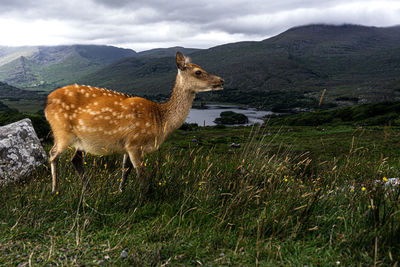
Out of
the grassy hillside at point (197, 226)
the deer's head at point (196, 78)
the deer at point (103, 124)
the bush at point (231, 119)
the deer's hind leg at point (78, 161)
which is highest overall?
the deer's head at point (196, 78)

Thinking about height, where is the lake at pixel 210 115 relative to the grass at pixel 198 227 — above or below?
below

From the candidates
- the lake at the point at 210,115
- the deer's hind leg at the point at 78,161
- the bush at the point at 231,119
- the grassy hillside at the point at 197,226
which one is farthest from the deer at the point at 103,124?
the bush at the point at 231,119

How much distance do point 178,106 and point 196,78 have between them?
0.74 metres

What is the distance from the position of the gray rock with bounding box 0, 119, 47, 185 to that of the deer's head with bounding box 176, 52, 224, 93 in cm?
406

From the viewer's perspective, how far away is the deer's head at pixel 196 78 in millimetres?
6117

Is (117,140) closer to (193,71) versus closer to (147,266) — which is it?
(193,71)

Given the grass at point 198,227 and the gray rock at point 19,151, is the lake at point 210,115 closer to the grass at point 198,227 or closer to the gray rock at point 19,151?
the gray rock at point 19,151

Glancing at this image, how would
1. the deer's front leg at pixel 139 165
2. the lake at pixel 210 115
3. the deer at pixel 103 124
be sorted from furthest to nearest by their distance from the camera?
1. the lake at pixel 210 115
2. the deer at pixel 103 124
3. the deer's front leg at pixel 139 165

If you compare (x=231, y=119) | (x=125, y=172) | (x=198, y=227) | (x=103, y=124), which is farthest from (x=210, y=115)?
(x=198, y=227)

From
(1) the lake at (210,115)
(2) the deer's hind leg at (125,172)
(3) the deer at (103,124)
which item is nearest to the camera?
(2) the deer's hind leg at (125,172)

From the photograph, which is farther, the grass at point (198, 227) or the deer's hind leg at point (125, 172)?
the deer's hind leg at point (125, 172)

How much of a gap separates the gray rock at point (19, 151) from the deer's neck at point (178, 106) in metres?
3.43

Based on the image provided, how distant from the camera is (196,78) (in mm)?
6230

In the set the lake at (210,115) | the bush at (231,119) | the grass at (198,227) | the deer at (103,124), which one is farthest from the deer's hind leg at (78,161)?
the bush at (231,119)
